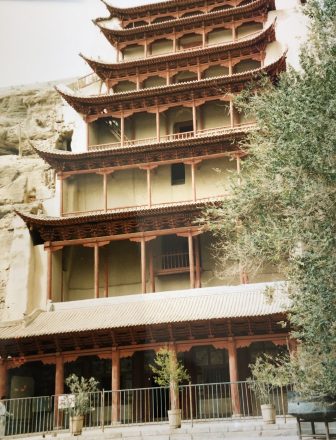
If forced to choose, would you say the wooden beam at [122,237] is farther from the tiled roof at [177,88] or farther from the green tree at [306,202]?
the green tree at [306,202]

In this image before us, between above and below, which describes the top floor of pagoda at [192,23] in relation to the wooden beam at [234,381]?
above

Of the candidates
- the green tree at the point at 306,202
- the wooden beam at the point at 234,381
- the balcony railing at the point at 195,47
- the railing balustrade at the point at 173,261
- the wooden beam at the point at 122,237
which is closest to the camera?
the green tree at the point at 306,202

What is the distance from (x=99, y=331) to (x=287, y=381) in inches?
343

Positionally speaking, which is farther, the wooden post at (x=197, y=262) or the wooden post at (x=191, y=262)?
the wooden post at (x=197, y=262)

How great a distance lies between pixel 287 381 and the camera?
12.0 metres

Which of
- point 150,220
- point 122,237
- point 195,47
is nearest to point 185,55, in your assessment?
point 195,47

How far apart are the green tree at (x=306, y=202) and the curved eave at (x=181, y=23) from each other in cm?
1695

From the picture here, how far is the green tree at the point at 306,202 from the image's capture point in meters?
11.0

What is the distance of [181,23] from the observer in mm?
30078

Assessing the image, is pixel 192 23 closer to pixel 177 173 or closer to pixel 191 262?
pixel 177 173

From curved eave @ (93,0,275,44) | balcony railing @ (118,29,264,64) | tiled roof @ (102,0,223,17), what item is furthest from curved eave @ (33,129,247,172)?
tiled roof @ (102,0,223,17)

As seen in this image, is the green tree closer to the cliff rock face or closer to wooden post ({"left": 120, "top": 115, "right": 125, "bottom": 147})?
wooden post ({"left": 120, "top": 115, "right": 125, "bottom": 147})

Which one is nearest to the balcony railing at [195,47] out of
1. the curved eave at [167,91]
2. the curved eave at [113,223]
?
the curved eave at [167,91]

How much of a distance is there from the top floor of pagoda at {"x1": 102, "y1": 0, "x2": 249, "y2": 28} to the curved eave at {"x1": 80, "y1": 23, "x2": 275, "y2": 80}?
3812mm
